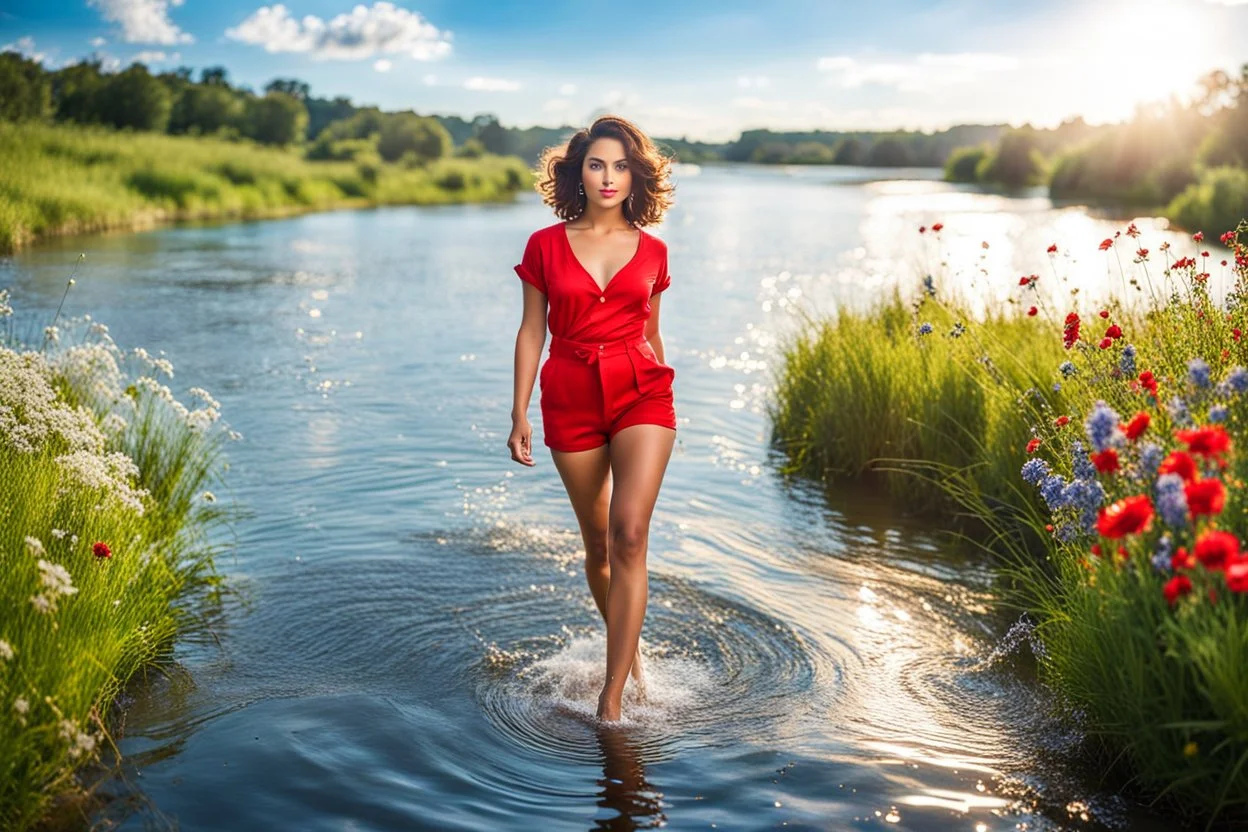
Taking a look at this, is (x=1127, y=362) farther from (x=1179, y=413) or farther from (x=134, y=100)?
(x=134, y=100)

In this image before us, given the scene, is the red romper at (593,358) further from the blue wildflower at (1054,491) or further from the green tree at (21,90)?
the green tree at (21,90)

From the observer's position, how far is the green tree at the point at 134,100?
55.4 metres

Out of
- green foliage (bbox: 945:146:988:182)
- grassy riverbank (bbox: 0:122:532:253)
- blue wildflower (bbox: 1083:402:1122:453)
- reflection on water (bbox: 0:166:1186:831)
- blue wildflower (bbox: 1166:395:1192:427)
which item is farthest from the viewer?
green foliage (bbox: 945:146:988:182)

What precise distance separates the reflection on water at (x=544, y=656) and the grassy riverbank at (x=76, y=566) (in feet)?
0.93

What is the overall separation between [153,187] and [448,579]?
30343mm

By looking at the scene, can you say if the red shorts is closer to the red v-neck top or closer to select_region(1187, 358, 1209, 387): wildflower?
the red v-neck top

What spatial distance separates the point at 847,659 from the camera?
5418mm

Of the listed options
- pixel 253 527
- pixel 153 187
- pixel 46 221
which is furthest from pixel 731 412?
pixel 153 187

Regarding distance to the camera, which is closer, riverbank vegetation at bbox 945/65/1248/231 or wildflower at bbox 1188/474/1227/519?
wildflower at bbox 1188/474/1227/519

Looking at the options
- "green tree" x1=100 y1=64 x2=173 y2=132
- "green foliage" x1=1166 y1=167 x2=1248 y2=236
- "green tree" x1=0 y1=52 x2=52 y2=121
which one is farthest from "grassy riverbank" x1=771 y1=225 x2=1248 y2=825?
"green tree" x1=100 y1=64 x2=173 y2=132

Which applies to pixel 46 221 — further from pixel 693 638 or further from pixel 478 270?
pixel 693 638

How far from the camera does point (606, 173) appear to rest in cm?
470

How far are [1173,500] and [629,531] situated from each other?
1.97 metres

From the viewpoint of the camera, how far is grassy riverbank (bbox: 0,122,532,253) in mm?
25094
